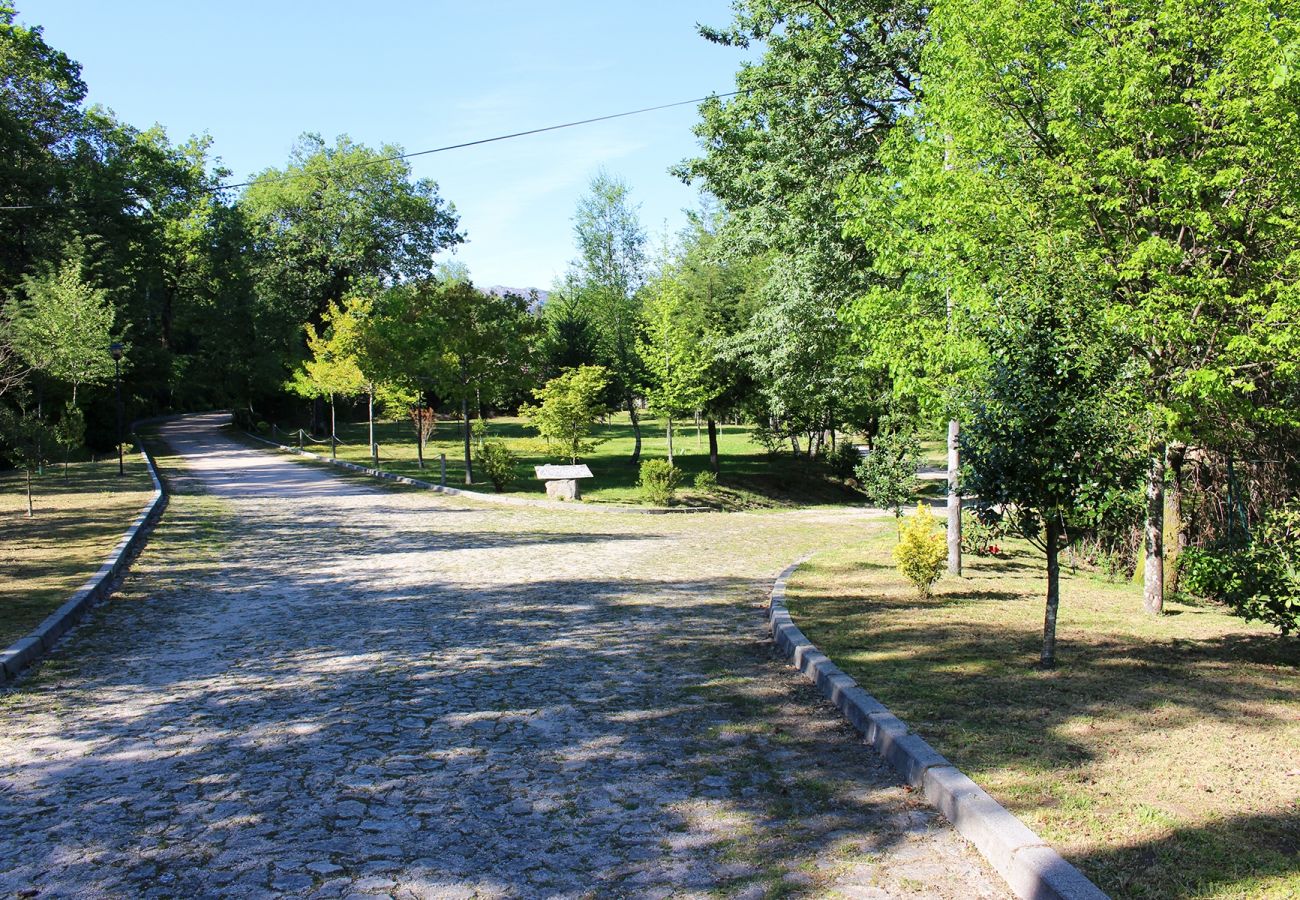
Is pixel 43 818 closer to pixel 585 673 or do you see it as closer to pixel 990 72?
pixel 585 673

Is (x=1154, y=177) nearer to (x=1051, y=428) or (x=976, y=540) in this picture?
(x=1051, y=428)

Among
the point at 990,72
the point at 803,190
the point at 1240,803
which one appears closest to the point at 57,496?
the point at 803,190

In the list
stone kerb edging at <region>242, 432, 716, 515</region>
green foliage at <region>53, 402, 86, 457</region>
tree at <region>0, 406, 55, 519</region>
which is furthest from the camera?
green foliage at <region>53, 402, 86, 457</region>

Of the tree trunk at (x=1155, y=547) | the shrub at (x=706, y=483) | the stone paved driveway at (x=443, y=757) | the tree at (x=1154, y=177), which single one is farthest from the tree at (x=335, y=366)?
the tree trunk at (x=1155, y=547)

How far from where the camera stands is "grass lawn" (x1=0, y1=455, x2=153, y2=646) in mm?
9305

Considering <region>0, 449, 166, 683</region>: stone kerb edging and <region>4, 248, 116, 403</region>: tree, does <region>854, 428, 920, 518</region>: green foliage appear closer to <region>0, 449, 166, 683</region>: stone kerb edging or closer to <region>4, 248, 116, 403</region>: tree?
<region>0, 449, 166, 683</region>: stone kerb edging

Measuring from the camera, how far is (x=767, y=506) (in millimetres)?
27109

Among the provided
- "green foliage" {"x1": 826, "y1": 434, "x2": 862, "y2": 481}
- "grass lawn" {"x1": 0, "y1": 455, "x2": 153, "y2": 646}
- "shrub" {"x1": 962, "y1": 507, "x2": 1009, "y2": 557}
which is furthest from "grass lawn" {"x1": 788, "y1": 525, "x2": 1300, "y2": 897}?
"green foliage" {"x1": 826, "y1": 434, "x2": 862, "y2": 481}

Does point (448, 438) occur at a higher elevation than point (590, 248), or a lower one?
lower

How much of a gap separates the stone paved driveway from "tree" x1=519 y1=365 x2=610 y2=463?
1618 cm

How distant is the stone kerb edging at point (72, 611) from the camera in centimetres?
714

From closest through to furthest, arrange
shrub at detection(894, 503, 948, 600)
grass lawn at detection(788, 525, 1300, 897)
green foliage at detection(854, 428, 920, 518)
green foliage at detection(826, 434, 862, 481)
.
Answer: grass lawn at detection(788, 525, 1300, 897) < shrub at detection(894, 503, 948, 600) < green foliage at detection(854, 428, 920, 518) < green foliage at detection(826, 434, 862, 481)

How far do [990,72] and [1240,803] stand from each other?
7.72m

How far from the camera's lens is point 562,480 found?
23.5 m
